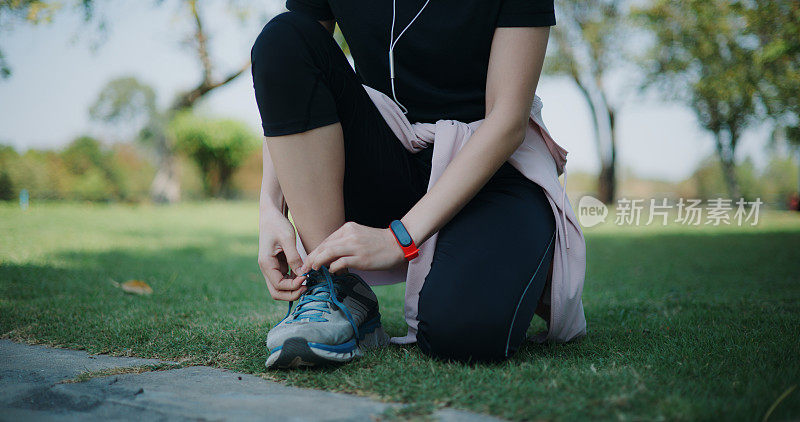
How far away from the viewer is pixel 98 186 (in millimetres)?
14820

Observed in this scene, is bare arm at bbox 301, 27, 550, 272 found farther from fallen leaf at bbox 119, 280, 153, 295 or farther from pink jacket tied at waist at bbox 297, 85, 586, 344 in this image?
fallen leaf at bbox 119, 280, 153, 295

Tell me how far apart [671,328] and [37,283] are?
263 centimetres

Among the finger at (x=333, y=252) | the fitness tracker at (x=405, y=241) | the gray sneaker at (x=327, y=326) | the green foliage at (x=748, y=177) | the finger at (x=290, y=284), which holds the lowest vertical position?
the gray sneaker at (x=327, y=326)

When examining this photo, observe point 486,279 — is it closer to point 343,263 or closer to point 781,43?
point 343,263

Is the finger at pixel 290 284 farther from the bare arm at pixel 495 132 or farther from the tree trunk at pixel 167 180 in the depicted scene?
the tree trunk at pixel 167 180

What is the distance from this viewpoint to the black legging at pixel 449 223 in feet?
4.36

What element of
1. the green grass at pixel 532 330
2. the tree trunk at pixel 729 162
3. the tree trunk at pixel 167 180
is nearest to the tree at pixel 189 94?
the tree trunk at pixel 167 180

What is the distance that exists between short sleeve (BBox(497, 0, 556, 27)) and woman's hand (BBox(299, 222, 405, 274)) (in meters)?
0.66

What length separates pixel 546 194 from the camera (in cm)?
153

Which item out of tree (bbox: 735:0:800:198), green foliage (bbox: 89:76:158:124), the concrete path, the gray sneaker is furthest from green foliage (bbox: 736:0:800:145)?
green foliage (bbox: 89:76:158:124)

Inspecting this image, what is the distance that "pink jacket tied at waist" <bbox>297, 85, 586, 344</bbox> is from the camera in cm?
147

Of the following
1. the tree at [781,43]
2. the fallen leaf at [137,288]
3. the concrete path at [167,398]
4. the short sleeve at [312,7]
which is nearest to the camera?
the concrete path at [167,398]

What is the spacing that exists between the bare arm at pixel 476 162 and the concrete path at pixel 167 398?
299 millimetres

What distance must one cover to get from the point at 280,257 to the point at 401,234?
1.29 feet
